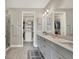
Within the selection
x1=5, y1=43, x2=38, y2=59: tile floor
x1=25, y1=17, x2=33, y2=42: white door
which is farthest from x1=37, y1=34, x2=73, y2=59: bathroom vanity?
x1=25, y1=17, x2=33, y2=42: white door

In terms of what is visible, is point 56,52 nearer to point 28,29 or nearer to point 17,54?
point 17,54

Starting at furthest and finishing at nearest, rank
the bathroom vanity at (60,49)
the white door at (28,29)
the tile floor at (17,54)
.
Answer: the white door at (28,29), the tile floor at (17,54), the bathroom vanity at (60,49)

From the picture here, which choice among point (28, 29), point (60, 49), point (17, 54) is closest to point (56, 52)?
point (60, 49)

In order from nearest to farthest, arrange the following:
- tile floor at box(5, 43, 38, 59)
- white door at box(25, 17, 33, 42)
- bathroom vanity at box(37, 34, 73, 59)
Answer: bathroom vanity at box(37, 34, 73, 59) → tile floor at box(5, 43, 38, 59) → white door at box(25, 17, 33, 42)

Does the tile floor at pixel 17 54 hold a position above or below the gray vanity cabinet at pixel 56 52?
below

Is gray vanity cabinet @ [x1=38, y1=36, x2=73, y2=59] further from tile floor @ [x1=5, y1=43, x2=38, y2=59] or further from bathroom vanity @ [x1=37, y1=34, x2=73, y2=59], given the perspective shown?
tile floor @ [x1=5, y1=43, x2=38, y2=59]

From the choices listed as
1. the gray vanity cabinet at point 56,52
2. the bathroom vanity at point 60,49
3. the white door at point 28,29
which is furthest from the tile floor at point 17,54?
the white door at point 28,29

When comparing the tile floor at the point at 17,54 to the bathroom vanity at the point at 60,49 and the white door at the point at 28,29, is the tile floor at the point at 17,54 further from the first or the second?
the white door at the point at 28,29

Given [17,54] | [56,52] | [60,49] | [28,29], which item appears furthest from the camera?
[28,29]

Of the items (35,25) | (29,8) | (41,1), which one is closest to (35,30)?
(35,25)

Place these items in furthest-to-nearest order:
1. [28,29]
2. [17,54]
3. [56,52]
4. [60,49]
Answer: [28,29] → [17,54] → [56,52] → [60,49]

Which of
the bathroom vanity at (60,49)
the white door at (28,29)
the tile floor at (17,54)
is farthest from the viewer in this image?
the white door at (28,29)

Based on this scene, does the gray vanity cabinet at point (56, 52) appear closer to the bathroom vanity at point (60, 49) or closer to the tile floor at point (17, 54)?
the bathroom vanity at point (60, 49)

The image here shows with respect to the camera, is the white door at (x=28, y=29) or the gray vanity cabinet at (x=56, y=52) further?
the white door at (x=28, y=29)
